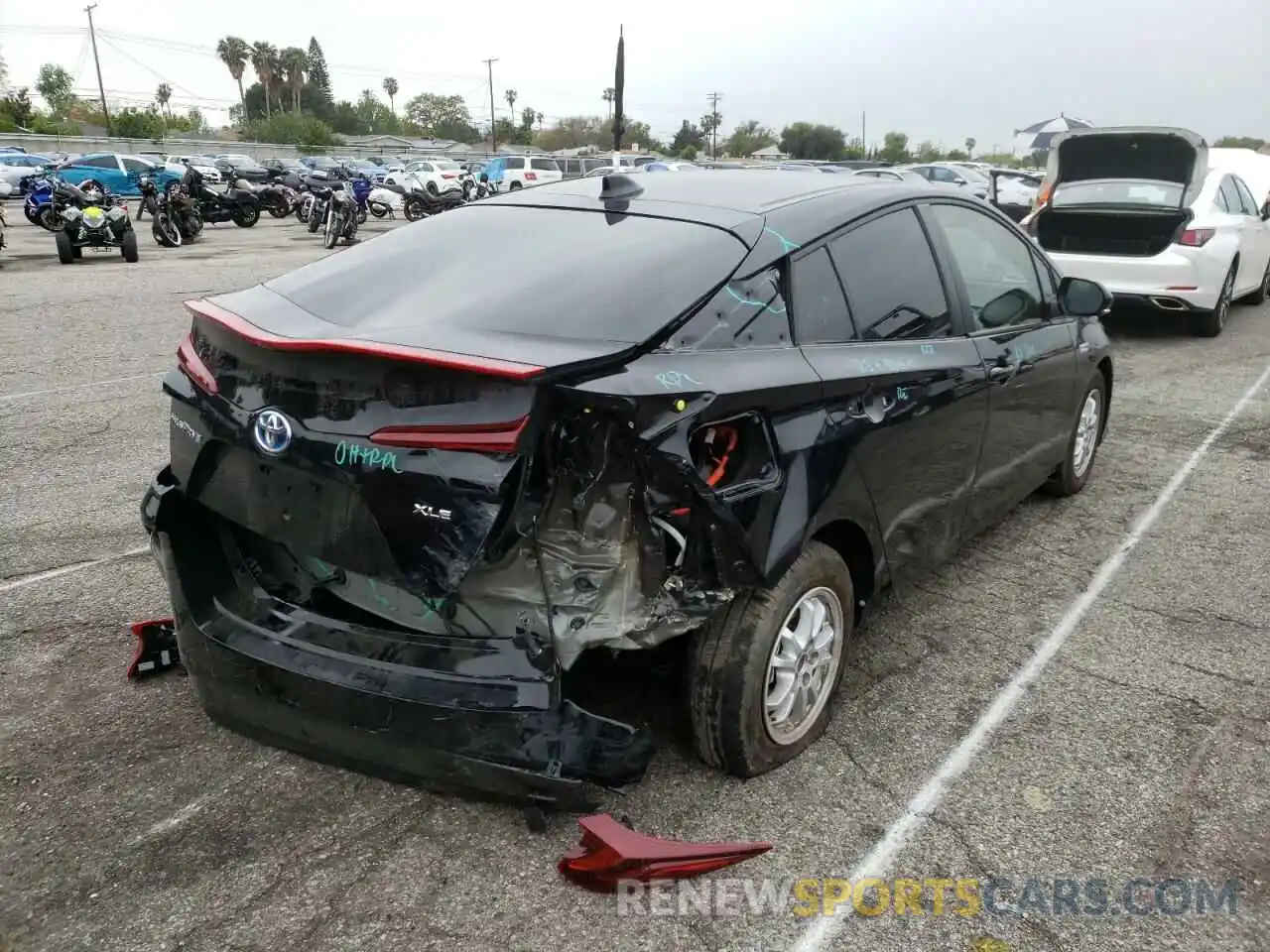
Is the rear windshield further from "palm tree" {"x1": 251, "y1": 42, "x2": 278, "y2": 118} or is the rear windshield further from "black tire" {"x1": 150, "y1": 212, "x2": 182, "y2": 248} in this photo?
"palm tree" {"x1": 251, "y1": 42, "x2": 278, "y2": 118}

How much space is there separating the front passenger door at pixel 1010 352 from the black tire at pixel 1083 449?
25cm

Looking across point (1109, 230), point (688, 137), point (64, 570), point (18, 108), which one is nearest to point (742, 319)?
point (64, 570)

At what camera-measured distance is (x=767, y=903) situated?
8.01 ft

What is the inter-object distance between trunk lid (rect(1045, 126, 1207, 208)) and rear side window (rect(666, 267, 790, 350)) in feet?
28.6

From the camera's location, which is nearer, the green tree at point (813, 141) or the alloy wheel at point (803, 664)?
the alloy wheel at point (803, 664)

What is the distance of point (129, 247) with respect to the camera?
16000mm

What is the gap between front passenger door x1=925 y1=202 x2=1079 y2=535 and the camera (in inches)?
150

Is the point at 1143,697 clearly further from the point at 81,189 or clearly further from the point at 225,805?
the point at 81,189

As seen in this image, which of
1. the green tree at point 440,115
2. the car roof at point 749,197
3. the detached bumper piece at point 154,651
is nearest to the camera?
the car roof at point 749,197

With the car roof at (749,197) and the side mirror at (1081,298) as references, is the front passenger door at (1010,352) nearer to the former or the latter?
the side mirror at (1081,298)

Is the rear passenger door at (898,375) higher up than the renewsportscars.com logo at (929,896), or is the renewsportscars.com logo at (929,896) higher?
the rear passenger door at (898,375)

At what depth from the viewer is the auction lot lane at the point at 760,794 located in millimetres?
2371

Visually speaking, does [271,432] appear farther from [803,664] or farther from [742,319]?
[803,664]

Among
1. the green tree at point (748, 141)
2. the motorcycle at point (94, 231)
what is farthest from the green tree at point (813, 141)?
the motorcycle at point (94, 231)
